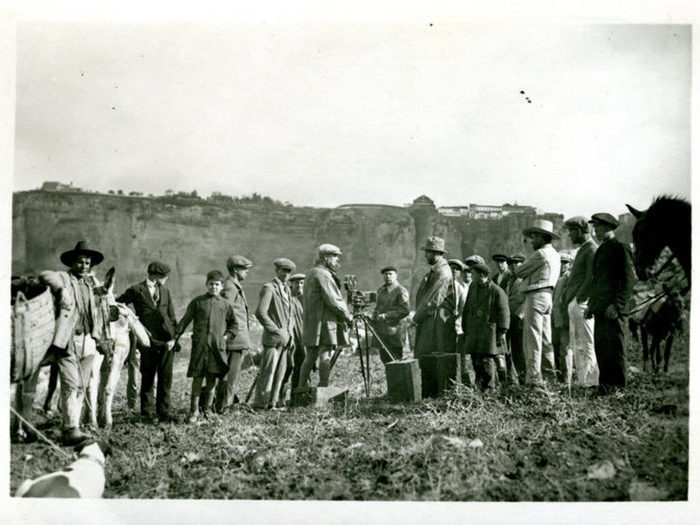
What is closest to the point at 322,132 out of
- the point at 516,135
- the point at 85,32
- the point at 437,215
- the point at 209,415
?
the point at 437,215

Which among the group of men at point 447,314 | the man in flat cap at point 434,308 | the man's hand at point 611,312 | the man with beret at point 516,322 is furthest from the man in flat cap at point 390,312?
the man's hand at point 611,312

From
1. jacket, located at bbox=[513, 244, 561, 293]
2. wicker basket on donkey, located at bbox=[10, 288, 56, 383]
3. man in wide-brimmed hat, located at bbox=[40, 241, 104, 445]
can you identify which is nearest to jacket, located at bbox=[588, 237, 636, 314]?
jacket, located at bbox=[513, 244, 561, 293]

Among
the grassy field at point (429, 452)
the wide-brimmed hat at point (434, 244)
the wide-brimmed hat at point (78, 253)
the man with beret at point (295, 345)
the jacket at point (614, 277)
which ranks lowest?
the grassy field at point (429, 452)

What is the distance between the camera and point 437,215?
22.8 ft

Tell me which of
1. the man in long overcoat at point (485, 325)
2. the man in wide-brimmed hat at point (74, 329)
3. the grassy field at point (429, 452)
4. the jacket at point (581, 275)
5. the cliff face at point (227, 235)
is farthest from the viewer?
the man in long overcoat at point (485, 325)

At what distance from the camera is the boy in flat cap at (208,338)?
6520mm

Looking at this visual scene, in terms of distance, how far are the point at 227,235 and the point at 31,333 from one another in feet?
6.61

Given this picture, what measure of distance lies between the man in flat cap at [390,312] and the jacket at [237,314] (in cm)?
135

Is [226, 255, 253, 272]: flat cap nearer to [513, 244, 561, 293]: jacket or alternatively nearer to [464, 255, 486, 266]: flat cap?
[464, 255, 486, 266]: flat cap

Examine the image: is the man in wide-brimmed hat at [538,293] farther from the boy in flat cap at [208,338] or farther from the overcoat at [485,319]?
the boy in flat cap at [208,338]

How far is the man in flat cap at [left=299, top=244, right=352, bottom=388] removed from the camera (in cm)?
687

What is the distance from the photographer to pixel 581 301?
6.72 meters

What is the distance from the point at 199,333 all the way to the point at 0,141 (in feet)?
8.53

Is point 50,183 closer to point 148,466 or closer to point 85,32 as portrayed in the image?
point 85,32
